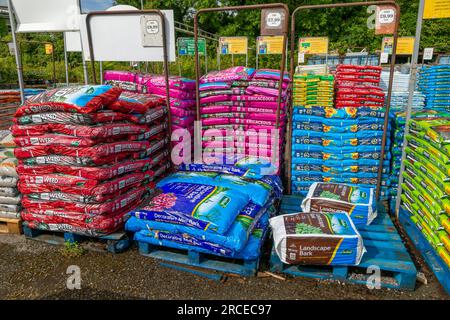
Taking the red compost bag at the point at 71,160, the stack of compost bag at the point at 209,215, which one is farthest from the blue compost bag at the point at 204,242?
Answer: the red compost bag at the point at 71,160

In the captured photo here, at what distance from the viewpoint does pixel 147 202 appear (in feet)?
12.5

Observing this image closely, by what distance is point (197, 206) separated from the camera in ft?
11.4

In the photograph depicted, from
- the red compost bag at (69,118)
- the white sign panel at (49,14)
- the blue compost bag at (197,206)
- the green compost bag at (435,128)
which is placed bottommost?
the blue compost bag at (197,206)

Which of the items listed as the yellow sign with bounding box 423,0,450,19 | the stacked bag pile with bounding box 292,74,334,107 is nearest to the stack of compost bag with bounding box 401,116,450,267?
the yellow sign with bounding box 423,0,450,19

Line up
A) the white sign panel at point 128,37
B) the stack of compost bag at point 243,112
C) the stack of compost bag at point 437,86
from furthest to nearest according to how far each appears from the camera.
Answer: the stack of compost bag at point 437,86 → the stack of compost bag at point 243,112 → the white sign panel at point 128,37

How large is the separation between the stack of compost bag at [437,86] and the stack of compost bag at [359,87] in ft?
16.7

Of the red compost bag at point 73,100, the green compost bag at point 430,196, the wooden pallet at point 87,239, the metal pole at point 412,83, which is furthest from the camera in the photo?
the metal pole at point 412,83

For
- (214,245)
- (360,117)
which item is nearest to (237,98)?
(360,117)

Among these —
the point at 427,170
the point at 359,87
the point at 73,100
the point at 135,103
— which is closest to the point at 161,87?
the point at 135,103

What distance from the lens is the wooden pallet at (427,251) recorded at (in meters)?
3.14

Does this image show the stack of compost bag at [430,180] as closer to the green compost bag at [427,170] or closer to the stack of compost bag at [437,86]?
the green compost bag at [427,170]

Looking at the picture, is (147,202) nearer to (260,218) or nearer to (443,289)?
(260,218)

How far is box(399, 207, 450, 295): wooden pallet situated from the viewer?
10.3 ft

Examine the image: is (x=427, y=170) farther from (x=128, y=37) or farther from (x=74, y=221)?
(x=128, y=37)
